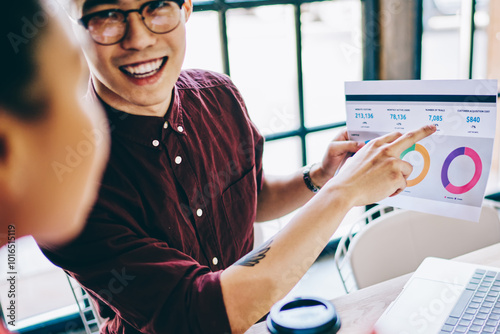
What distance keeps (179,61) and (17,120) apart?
533 millimetres

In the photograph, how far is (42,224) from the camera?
637 millimetres

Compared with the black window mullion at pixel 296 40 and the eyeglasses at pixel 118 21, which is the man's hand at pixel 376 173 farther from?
the black window mullion at pixel 296 40

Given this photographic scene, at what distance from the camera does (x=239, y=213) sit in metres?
1.17

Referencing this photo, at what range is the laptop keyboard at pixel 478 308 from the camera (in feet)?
2.73

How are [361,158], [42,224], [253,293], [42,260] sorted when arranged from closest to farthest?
[42,224]
[253,293]
[361,158]
[42,260]

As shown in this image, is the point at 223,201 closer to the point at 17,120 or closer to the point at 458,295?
the point at 458,295

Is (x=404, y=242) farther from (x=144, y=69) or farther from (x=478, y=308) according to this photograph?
(x=144, y=69)

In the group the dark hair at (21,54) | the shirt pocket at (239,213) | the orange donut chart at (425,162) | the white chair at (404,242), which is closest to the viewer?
the dark hair at (21,54)

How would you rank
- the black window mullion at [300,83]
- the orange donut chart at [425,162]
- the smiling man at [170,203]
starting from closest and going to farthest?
1. the smiling man at [170,203]
2. the orange donut chart at [425,162]
3. the black window mullion at [300,83]

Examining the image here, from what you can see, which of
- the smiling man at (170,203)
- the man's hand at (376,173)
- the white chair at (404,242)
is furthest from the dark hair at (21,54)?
the white chair at (404,242)

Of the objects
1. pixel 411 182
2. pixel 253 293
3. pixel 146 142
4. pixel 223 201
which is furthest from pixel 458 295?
pixel 146 142

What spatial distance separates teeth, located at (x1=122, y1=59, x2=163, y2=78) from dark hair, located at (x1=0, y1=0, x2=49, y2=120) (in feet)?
1.38

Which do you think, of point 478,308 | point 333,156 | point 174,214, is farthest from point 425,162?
point 174,214

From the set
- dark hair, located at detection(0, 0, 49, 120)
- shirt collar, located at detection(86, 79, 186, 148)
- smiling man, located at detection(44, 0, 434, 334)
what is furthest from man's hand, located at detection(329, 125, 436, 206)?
dark hair, located at detection(0, 0, 49, 120)
